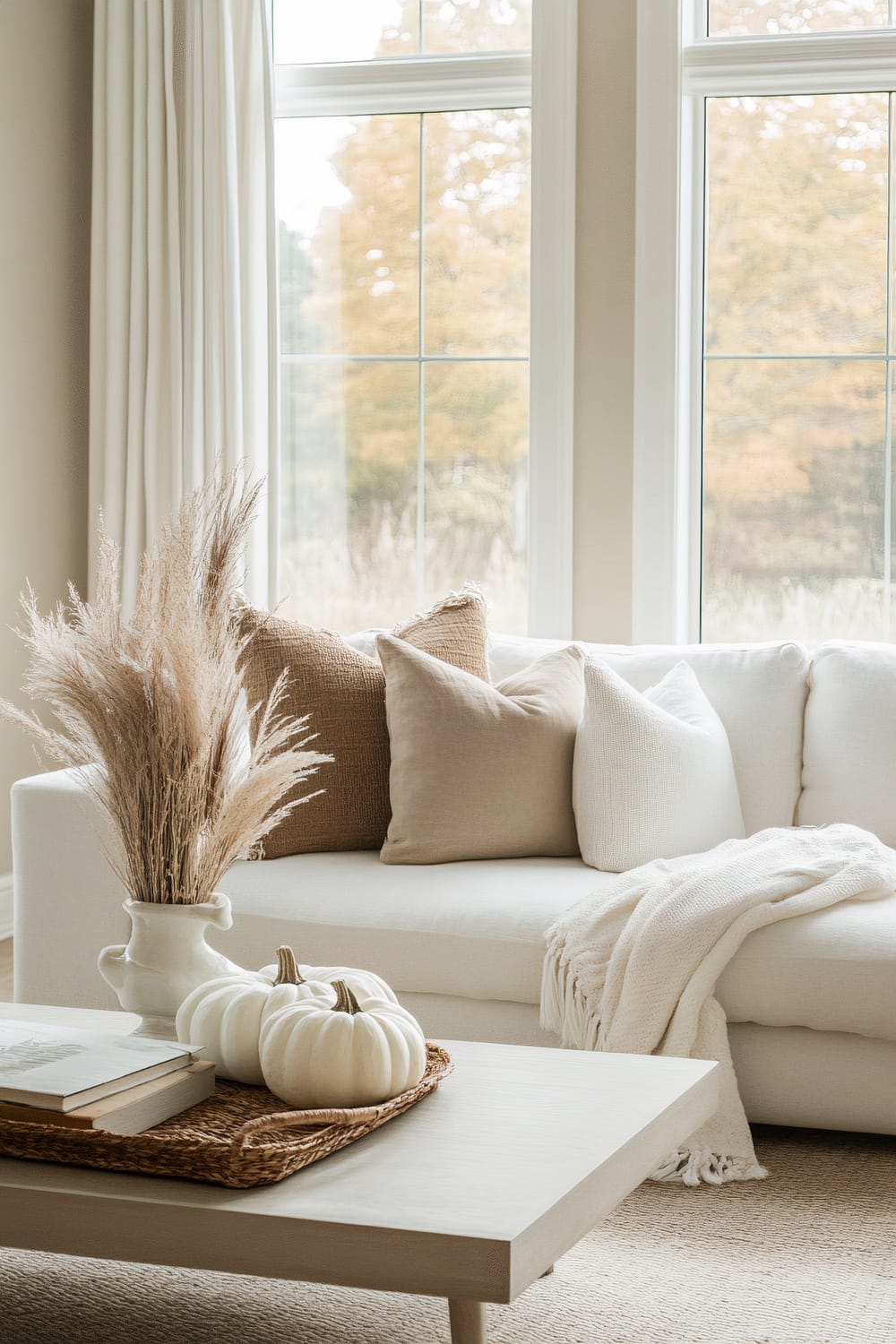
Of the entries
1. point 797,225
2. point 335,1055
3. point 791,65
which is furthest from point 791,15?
point 335,1055

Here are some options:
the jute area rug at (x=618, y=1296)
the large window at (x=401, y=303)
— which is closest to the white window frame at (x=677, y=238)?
the large window at (x=401, y=303)

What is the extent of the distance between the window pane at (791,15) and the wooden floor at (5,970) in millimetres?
3166

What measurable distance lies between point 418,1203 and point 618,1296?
741 mm

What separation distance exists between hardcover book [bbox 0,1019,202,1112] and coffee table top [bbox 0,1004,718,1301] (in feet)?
0.25

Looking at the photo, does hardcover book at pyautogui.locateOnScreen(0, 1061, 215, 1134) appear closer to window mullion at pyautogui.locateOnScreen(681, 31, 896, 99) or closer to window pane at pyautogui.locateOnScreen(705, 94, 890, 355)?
window pane at pyautogui.locateOnScreen(705, 94, 890, 355)

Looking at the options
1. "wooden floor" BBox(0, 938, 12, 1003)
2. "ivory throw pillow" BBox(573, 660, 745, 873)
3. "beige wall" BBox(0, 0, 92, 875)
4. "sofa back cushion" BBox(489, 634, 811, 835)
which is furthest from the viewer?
"beige wall" BBox(0, 0, 92, 875)

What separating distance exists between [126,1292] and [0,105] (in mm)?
3349

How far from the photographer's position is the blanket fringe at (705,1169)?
2.41m

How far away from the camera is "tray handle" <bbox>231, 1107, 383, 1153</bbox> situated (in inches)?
58.8

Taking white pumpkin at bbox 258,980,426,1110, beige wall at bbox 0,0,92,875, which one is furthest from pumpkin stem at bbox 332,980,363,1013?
beige wall at bbox 0,0,92,875

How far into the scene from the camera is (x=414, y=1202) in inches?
55.8

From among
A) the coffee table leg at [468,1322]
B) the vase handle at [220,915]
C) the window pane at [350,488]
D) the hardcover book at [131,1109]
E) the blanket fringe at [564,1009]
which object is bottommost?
the coffee table leg at [468,1322]

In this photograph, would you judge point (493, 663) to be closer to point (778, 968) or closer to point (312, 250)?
point (778, 968)

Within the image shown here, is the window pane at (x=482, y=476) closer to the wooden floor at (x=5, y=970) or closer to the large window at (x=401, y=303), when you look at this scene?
the large window at (x=401, y=303)
